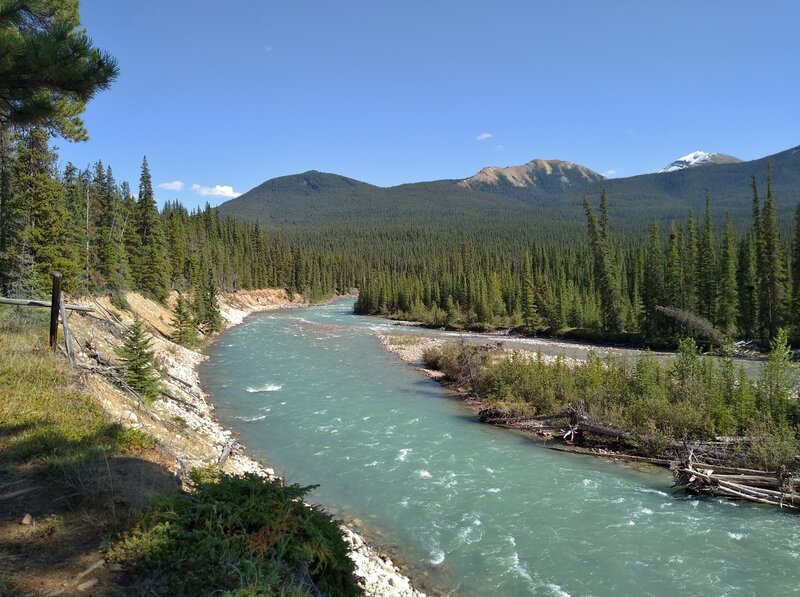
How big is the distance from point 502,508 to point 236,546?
988 centimetres

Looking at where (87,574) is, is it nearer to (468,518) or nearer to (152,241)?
(468,518)

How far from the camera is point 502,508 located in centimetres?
1344

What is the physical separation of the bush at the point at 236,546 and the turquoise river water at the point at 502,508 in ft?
17.3

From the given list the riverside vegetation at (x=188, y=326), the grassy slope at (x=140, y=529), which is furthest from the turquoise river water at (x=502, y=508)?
the grassy slope at (x=140, y=529)

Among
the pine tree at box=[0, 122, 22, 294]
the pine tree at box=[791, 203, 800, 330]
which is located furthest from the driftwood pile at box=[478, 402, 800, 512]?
the pine tree at box=[791, 203, 800, 330]

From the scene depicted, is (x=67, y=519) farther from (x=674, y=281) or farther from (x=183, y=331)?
(x=674, y=281)

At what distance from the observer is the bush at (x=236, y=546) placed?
16.3 ft

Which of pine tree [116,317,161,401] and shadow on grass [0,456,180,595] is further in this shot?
pine tree [116,317,161,401]

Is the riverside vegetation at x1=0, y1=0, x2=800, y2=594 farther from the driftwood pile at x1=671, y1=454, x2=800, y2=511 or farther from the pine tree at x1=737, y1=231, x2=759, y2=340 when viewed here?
the driftwood pile at x1=671, y1=454, x2=800, y2=511

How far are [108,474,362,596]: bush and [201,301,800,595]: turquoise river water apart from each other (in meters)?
5.29

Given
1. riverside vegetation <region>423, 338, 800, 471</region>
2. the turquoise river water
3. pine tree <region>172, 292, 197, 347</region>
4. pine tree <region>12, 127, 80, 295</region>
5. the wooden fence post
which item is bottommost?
the turquoise river water

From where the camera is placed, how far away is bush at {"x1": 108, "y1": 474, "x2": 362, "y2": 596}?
4.96m

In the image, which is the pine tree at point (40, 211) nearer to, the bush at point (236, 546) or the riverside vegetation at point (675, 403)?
the riverside vegetation at point (675, 403)

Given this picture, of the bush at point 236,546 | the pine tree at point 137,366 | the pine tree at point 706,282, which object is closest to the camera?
the bush at point 236,546
